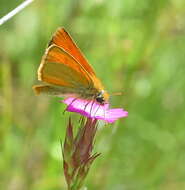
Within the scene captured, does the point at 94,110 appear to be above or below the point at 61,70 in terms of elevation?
below

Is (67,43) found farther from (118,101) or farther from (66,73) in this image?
(118,101)

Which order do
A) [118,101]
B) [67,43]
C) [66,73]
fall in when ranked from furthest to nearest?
[118,101] → [66,73] → [67,43]

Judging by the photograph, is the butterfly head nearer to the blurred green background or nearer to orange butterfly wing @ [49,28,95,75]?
orange butterfly wing @ [49,28,95,75]

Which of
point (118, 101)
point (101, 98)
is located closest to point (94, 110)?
point (101, 98)

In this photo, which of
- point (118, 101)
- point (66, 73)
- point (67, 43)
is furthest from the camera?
point (118, 101)

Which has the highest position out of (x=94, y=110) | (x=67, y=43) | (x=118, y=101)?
(x=118, y=101)

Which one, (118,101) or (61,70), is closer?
(61,70)

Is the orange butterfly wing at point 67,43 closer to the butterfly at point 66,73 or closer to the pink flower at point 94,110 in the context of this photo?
the butterfly at point 66,73

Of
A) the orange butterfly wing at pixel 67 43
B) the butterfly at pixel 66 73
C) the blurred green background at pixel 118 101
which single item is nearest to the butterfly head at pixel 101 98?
the butterfly at pixel 66 73
